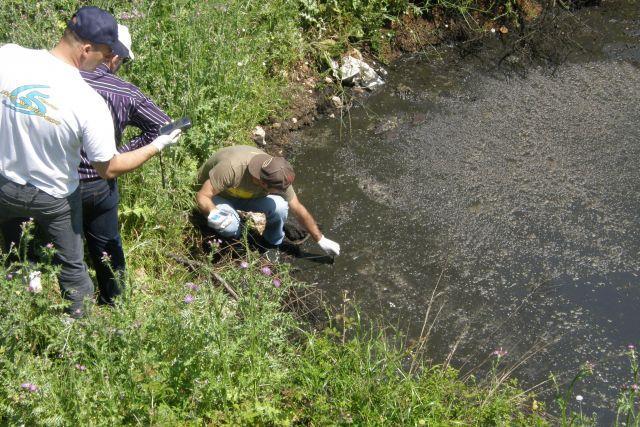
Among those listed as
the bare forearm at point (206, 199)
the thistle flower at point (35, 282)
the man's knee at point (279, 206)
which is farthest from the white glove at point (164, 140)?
→ the man's knee at point (279, 206)

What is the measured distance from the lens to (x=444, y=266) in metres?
5.12

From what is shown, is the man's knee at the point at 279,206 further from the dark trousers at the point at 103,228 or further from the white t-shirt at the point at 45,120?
the white t-shirt at the point at 45,120

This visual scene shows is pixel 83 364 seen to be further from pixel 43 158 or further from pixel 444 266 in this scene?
pixel 444 266

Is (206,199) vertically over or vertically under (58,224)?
under

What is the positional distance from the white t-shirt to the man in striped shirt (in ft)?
1.11

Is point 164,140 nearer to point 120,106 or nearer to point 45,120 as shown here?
point 120,106

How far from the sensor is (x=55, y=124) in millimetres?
3037

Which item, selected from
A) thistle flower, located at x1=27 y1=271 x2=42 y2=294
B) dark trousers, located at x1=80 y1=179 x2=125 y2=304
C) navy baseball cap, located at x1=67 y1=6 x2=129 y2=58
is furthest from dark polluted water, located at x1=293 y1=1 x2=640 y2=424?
navy baseball cap, located at x1=67 y1=6 x2=129 y2=58

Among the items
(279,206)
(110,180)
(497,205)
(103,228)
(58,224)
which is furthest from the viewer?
(497,205)

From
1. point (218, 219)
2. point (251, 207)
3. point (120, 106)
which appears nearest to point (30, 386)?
point (120, 106)

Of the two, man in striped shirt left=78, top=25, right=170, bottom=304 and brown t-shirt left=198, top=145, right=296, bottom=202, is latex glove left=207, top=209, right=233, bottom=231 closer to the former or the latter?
brown t-shirt left=198, top=145, right=296, bottom=202

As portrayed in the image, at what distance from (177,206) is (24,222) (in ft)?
5.60

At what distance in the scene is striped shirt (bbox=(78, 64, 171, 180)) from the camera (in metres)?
3.52

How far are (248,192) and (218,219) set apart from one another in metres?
0.26
